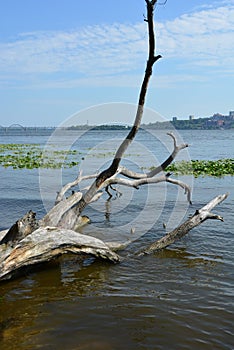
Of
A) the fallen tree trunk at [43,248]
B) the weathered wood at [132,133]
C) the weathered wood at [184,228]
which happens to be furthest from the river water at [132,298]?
the weathered wood at [132,133]

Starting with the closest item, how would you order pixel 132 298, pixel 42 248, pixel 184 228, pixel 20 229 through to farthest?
pixel 20 229
pixel 132 298
pixel 42 248
pixel 184 228

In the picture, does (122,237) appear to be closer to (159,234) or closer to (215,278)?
(159,234)

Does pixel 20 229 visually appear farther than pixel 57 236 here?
No

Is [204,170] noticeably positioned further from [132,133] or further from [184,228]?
[132,133]

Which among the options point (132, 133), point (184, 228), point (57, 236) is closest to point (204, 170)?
point (184, 228)

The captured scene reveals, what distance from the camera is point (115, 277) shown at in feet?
25.5

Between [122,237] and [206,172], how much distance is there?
14.3 metres

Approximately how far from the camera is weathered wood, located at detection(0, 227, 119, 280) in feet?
21.8

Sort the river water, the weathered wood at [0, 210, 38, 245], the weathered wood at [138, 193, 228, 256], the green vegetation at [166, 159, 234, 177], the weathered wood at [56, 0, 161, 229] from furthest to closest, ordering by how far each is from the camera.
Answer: the green vegetation at [166, 159, 234, 177] < the weathered wood at [138, 193, 228, 256] < the weathered wood at [0, 210, 38, 245] < the weathered wood at [56, 0, 161, 229] < the river water

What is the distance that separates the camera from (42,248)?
702cm

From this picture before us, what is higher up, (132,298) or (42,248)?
(42,248)

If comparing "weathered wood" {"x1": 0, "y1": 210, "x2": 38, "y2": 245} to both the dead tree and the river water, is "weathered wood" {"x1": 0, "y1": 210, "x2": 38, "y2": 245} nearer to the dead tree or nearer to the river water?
the dead tree

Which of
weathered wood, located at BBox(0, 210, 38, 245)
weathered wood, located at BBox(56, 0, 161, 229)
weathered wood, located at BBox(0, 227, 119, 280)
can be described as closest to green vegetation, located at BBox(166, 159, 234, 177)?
weathered wood, located at BBox(56, 0, 161, 229)

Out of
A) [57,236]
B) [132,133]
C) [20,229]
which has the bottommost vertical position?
[57,236]
